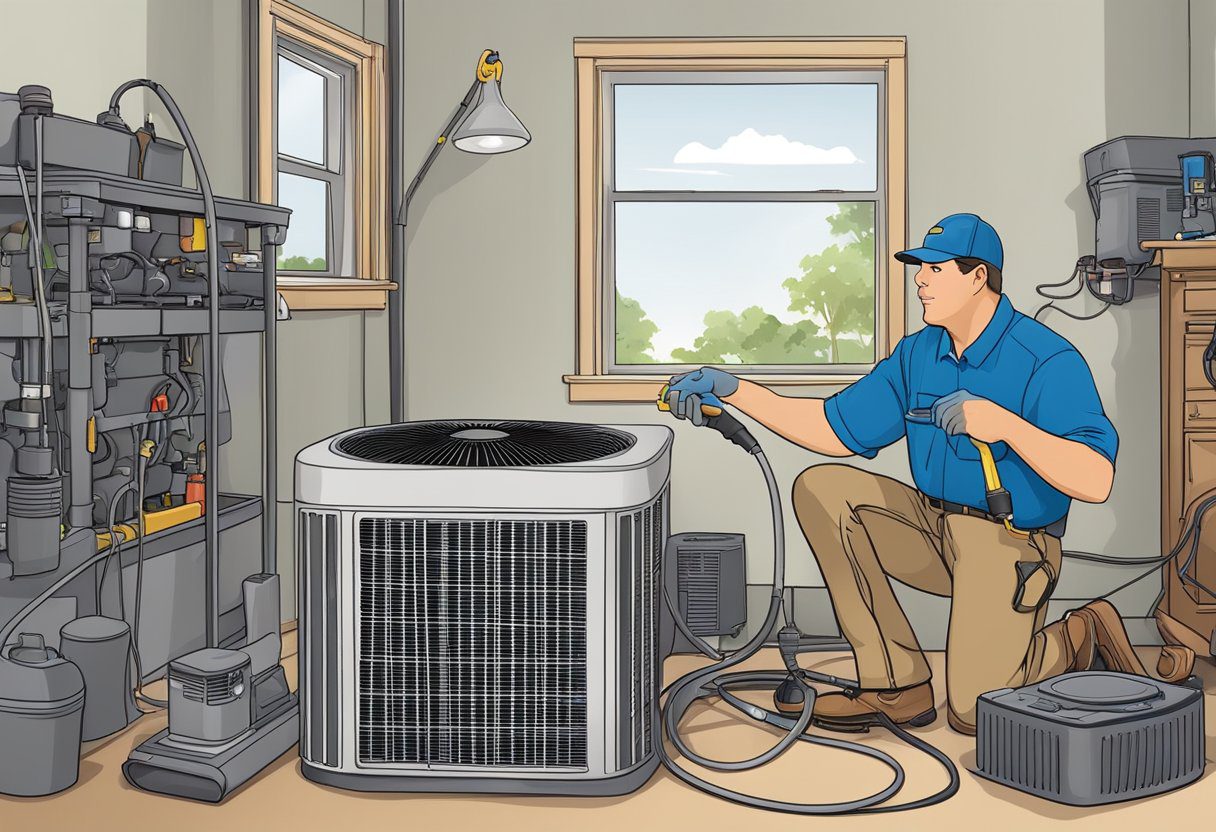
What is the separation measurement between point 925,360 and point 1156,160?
42.9 inches

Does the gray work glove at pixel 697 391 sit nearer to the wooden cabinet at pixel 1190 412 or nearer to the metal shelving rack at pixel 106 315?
the metal shelving rack at pixel 106 315

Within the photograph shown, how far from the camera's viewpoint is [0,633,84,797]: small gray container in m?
2.05

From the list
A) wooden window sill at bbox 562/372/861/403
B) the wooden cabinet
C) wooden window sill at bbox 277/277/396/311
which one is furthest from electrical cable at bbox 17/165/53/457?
the wooden cabinet

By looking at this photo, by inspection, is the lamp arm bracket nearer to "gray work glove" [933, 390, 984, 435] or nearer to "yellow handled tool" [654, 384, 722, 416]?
"yellow handled tool" [654, 384, 722, 416]

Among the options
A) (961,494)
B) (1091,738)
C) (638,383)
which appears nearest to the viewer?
(1091,738)

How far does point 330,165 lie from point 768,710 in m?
2.13

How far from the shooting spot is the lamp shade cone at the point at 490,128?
3.04 meters

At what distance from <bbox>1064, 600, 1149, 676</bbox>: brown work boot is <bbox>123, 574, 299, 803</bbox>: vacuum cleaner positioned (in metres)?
1.88

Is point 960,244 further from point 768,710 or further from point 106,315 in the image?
point 106,315

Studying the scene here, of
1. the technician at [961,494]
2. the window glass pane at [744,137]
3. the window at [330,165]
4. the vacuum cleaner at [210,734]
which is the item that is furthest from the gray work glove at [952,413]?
the window at [330,165]

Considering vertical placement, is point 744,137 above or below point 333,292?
above

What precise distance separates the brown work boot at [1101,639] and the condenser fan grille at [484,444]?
4.00 ft

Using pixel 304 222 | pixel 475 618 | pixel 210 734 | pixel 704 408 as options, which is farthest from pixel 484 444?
pixel 304 222

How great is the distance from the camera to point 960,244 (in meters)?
2.49
